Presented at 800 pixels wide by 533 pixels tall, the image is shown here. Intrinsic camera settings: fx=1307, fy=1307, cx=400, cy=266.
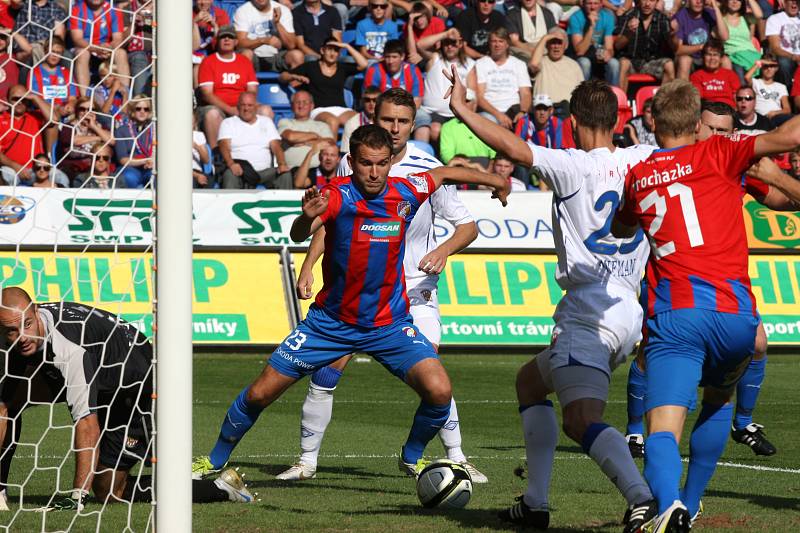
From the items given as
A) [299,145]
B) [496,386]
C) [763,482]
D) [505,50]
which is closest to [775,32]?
[505,50]

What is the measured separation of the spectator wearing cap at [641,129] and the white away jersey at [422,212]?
10.9 m

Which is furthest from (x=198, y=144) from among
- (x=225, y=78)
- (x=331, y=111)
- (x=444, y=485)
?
(x=444, y=485)

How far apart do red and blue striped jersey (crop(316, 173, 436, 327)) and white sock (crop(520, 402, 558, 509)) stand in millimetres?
1299

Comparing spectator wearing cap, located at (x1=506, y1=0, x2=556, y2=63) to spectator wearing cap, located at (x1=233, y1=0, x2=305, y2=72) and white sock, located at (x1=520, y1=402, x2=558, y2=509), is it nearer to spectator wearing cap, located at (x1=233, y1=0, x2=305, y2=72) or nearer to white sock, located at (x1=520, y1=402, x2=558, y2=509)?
spectator wearing cap, located at (x1=233, y1=0, x2=305, y2=72)

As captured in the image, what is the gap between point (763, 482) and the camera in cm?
840

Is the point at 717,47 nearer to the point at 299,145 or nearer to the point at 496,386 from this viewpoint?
the point at 299,145

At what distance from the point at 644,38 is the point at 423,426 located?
1539 centimetres

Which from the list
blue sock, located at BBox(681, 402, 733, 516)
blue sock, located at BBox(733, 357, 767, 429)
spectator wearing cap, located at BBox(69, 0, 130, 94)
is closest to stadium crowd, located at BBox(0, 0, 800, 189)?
spectator wearing cap, located at BBox(69, 0, 130, 94)

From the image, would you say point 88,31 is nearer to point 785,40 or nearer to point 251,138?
point 251,138

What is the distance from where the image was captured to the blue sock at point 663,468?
17.8ft

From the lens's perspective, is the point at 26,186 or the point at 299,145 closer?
the point at 26,186

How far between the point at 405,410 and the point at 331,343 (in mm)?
4952

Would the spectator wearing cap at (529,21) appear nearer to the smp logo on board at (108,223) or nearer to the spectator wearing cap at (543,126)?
the spectator wearing cap at (543,126)

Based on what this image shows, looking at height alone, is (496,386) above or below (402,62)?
below
